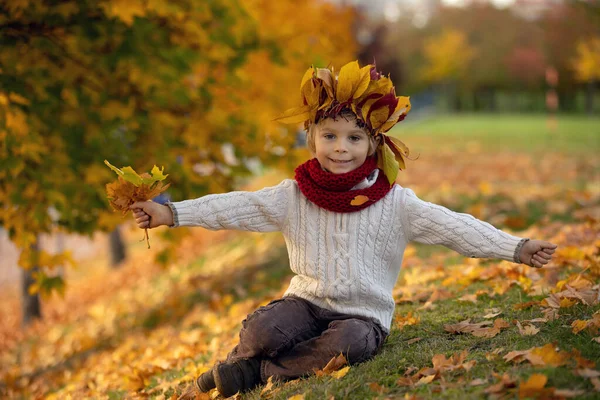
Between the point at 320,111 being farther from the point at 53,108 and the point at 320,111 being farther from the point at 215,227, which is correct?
the point at 53,108

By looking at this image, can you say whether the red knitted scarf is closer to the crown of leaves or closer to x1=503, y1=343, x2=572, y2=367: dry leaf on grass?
the crown of leaves

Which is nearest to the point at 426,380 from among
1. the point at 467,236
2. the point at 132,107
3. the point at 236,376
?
the point at 467,236

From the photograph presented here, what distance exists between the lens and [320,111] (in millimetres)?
3266

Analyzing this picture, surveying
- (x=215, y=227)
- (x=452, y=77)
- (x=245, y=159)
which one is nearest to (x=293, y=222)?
(x=215, y=227)

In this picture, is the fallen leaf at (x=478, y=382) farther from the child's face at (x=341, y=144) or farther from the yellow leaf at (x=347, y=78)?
the yellow leaf at (x=347, y=78)

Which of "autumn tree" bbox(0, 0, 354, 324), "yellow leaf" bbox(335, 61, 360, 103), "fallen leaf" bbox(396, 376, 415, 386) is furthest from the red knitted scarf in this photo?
"autumn tree" bbox(0, 0, 354, 324)

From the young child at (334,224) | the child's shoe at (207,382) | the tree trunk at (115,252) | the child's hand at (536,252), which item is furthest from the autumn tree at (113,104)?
the tree trunk at (115,252)

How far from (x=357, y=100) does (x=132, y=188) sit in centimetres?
111

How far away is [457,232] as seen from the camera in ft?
10.3

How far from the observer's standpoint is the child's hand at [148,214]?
10.2 ft

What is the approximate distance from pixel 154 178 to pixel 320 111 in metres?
0.85

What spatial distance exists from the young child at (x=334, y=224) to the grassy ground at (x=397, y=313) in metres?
0.17

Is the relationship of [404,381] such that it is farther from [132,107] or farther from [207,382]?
[132,107]

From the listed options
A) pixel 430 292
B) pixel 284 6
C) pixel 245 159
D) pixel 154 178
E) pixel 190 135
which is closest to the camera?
pixel 154 178
